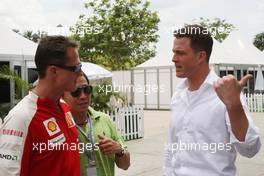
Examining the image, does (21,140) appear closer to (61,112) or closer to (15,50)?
(61,112)

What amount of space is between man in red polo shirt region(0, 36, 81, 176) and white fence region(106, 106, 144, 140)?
8.87m

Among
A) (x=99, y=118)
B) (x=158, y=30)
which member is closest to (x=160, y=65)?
(x=158, y=30)

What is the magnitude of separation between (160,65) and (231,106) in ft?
70.3

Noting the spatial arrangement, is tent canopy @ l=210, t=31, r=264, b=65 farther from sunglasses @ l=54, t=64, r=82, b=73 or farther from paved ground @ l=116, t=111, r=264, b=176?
sunglasses @ l=54, t=64, r=82, b=73

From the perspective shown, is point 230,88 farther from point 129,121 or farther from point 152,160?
point 129,121

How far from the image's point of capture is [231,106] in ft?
6.49

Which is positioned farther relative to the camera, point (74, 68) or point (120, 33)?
point (120, 33)

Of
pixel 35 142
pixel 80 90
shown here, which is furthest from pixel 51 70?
pixel 80 90

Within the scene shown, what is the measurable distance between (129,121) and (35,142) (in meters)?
9.57

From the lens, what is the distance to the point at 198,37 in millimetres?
2811

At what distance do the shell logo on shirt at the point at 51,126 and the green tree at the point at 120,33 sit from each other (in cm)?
2660

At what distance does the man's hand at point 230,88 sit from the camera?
1.91 metres

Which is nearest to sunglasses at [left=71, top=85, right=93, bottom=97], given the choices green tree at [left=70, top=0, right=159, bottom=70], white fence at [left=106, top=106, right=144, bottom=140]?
white fence at [left=106, top=106, right=144, bottom=140]

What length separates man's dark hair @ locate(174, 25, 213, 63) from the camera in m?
2.80
